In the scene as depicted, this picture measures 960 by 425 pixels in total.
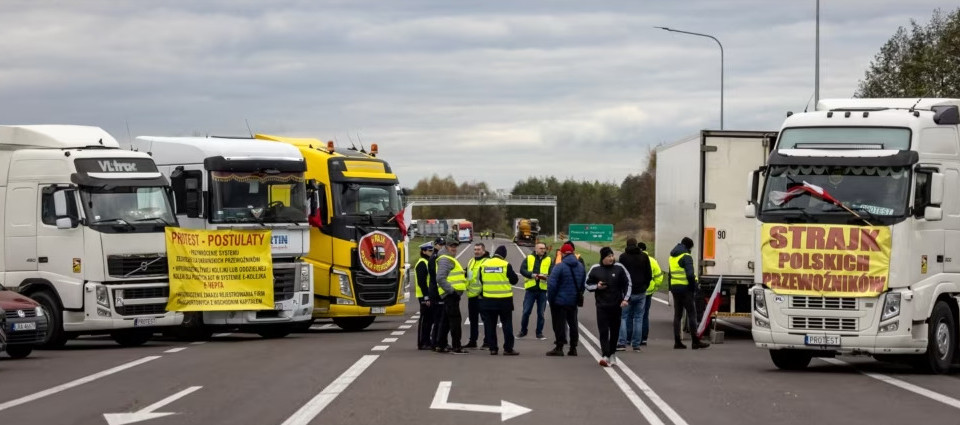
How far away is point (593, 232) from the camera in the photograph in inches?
2960

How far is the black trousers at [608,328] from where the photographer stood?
20.6m

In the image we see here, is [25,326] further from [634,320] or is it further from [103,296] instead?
[634,320]

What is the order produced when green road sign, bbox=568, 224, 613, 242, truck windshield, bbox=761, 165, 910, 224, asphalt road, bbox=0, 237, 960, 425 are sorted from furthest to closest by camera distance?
green road sign, bbox=568, 224, 613, 242 → truck windshield, bbox=761, 165, 910, 224 → asphalt road, bbox=0, 237, 960, 425

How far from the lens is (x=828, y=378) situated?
62.5ft

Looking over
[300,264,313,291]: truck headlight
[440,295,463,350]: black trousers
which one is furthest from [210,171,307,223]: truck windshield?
[440,295,463,350]: black trousers

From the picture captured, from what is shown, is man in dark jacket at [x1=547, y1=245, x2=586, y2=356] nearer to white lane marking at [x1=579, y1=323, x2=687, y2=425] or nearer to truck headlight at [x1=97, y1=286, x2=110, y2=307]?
white lane marking at [x1=579, y1=323, x2=687, y2=425]

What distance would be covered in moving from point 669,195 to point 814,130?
10516 millimetres

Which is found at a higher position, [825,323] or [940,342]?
[825,323]

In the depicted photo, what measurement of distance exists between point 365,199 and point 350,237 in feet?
2.86

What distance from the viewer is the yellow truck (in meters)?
29.4

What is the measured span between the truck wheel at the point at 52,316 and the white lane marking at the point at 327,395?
5915 mm

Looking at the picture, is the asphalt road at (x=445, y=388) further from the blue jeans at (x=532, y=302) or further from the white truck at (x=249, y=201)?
the blue jeans at (x=532, y=302)

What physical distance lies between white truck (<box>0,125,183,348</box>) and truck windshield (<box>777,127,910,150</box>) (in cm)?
1105

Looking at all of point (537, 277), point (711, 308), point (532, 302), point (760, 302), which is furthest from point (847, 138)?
point (532, 302)
